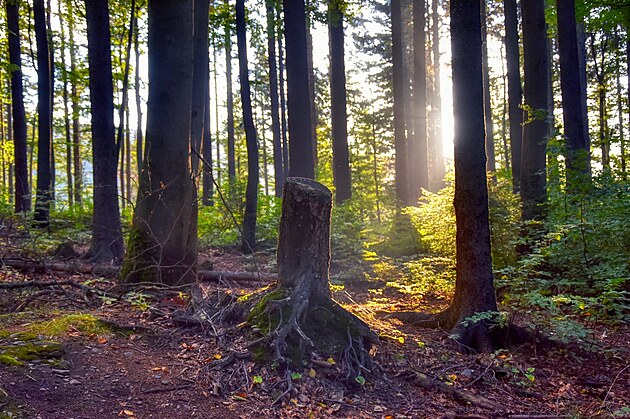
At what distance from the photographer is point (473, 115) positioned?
5.22m

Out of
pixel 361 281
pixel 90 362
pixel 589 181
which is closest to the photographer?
pixel 90 362

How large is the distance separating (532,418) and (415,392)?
0.97 meters

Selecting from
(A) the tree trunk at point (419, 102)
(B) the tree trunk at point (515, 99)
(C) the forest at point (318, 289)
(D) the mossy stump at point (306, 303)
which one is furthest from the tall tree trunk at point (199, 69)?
(B) the tree trunk at point (515, 99)

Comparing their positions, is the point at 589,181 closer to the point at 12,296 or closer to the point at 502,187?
the point at 502,187

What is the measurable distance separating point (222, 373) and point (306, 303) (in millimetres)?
1036

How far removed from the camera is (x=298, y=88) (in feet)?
31.1

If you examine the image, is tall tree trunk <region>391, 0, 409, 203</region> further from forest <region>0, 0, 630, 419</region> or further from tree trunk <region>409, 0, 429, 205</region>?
forest <region>0, 0, 630, 419</region>

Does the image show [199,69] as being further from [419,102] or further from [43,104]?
[419,102]

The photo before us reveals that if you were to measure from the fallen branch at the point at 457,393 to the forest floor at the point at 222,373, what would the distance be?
0.02m

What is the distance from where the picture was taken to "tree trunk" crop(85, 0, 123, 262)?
8.92 m

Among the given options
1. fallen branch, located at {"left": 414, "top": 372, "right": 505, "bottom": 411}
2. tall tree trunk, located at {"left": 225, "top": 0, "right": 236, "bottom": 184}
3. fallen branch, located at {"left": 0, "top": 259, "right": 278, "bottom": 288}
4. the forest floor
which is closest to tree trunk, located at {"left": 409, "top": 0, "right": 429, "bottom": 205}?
tall tree trunk, located at {"left": 225, "top": 0, "right": 236, "bottom": 184}

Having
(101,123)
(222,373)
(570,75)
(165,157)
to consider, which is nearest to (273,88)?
(101,123)

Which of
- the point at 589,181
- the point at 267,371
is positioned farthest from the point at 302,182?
the point at 589,181

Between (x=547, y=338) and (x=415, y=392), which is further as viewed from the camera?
(x=547, y=338)
